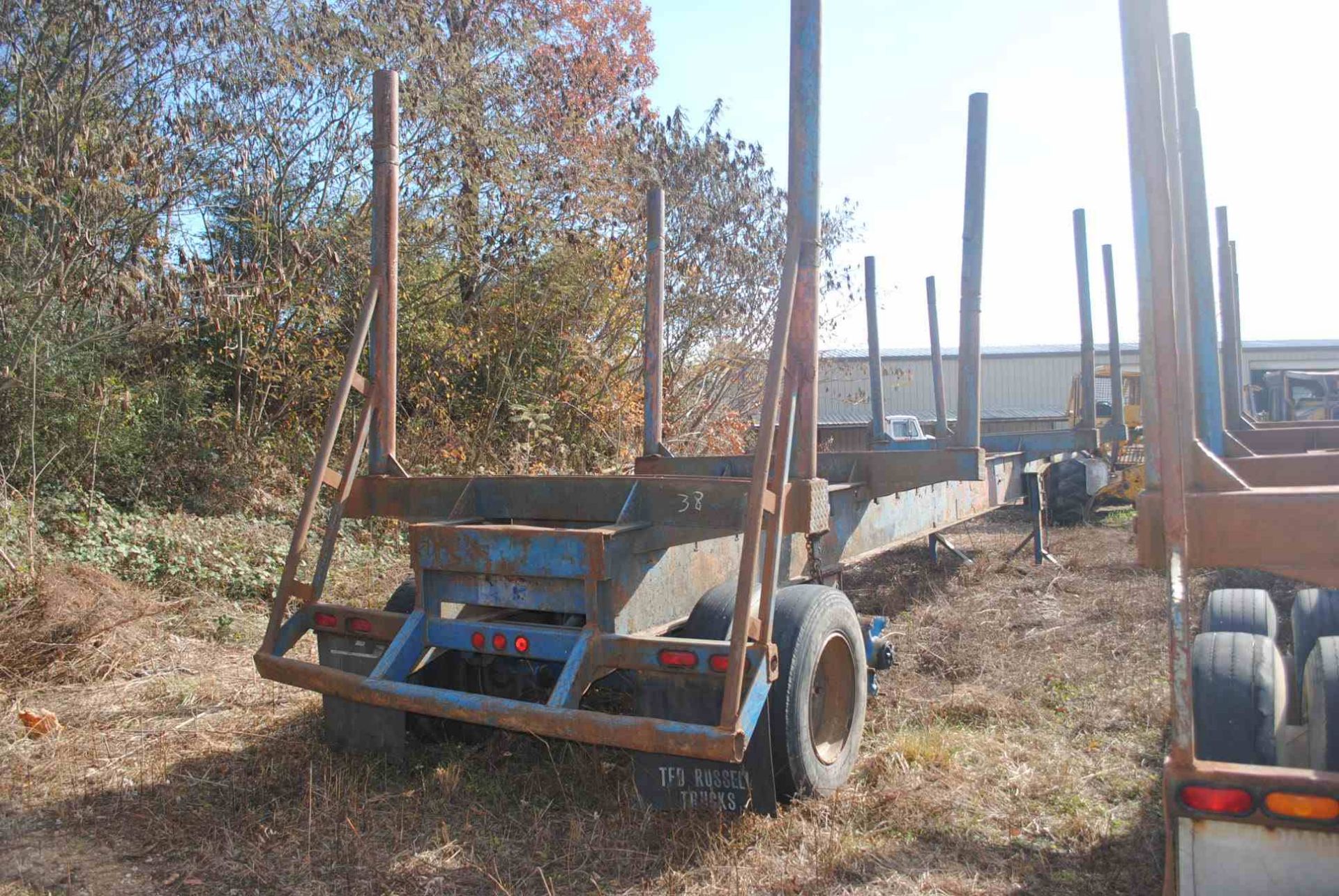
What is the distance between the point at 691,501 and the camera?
11.9ft

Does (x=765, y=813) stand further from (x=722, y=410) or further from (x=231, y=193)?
(x=722, y=410)

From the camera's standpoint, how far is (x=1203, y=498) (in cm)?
221

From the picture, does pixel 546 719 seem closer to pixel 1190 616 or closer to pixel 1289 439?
pixel 1190 616

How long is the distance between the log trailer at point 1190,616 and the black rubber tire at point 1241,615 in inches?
31.8

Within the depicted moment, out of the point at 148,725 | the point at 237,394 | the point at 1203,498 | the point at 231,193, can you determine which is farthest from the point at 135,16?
the point at 1203,498

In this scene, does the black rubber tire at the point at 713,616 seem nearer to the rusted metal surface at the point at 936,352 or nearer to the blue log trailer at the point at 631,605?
the blue log trailer at the point at 631,605

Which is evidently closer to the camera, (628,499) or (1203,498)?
A: (1203,498)

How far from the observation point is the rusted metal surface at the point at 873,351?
11.9m

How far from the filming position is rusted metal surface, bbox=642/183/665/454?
5.42 m

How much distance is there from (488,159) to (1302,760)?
9.78m

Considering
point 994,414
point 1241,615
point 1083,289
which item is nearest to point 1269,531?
point 1241,615

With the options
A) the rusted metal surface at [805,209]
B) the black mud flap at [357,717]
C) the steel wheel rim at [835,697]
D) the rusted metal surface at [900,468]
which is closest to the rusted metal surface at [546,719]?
the black mud flap at [357,717]

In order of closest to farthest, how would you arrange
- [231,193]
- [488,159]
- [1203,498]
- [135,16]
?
[1203,498] < [135,16] < [231,193] < [488,159]

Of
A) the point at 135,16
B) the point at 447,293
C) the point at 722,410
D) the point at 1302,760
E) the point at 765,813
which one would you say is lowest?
the point at 765,813
